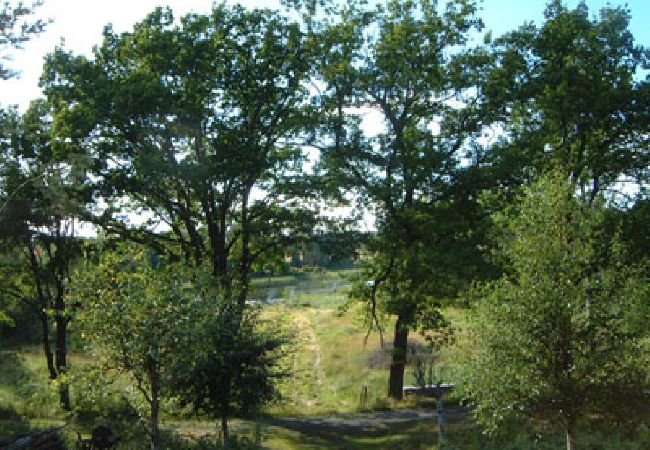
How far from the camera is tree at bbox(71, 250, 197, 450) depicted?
15.4m

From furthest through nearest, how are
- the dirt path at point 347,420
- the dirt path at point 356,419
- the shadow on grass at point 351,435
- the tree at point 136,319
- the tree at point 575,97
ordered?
the tree at point 575,97
the dirt path at point 356,419
the dirt path at point 347,420
the shadow on grass at point 351,435
the tree at point 136,319

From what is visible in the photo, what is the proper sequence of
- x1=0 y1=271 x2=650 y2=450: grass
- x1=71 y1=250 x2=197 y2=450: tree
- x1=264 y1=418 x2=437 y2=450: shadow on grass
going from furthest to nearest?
x1=264 y1=418 x2=437 y2=450: shadow on grass < x1=0 y1=271 x2=650 y2=450: grass < x1=71 y1=250 x2=197 y2=450: tree

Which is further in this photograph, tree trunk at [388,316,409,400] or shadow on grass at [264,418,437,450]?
tree trunk at [388,316,409,400]

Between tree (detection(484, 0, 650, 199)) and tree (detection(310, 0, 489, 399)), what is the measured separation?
1723mm

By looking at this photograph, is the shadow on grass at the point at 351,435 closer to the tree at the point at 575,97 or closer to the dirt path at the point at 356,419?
the dirt path at the point at 356,419

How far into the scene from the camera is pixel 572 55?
2900 cm

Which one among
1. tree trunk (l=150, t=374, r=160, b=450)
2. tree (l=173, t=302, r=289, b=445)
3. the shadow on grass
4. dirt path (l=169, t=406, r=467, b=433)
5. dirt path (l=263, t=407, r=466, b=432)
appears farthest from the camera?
dirt path (l=263, t=407, r=466, b=432)

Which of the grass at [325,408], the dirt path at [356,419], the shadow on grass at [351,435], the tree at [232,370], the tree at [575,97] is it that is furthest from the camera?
the tree at [575,97]

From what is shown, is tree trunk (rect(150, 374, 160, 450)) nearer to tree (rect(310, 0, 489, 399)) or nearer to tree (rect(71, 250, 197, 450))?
tree (rect(71, 250, 197, 450))

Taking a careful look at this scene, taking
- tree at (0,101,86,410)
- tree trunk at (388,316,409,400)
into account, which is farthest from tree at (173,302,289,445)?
tree trunk at (388,316,409,400)

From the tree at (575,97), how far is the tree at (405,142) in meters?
1.72

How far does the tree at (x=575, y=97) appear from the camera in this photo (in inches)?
1102

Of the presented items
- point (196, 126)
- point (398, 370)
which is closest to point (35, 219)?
point (196, 126)

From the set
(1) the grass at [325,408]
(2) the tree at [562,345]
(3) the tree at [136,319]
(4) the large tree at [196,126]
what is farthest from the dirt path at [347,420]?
(2) the tree at [562,345]
